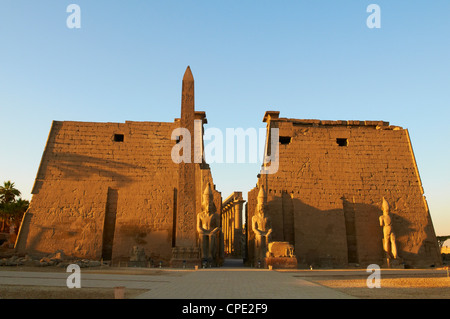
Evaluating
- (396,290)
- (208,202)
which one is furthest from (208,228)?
(396,290)

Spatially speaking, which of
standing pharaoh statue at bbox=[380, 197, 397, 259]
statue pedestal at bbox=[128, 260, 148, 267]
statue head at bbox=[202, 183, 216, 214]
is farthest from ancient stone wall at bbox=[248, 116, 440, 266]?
statue pedestal at bbox=[128, 260, 148, 267]

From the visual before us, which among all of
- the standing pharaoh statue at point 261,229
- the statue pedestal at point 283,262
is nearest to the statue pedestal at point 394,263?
the statue pedestal at point 283,262

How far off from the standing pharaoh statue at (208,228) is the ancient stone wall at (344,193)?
2.19m

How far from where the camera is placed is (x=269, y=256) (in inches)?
493

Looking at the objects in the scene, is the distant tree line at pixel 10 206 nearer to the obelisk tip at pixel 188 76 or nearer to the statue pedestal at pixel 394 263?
the obelisk tip at pixel 188 76

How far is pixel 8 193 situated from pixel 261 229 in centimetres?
1731

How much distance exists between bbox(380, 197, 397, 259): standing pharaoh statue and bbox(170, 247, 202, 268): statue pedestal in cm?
789

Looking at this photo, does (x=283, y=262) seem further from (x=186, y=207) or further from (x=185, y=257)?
(x=186, y=207)

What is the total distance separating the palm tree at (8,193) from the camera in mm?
22500

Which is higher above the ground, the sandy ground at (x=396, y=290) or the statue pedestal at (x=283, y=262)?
the statue pedestal at (x=283, y=262)

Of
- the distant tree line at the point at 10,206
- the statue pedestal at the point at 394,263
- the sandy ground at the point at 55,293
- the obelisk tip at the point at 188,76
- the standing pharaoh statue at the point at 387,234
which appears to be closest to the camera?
the sandy ground at the point at 55,293

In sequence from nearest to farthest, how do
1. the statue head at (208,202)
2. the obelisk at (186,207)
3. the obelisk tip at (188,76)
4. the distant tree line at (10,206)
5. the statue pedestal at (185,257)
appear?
the obelisk at (186,207) < the statue pedestal at (185,257) < the obelisk tip at (188,76) < the statue head at (208,202) < the distant tree line at (10,206)

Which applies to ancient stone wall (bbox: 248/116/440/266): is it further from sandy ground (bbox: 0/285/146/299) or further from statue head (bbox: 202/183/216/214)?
sandy ground (bbox: 0/285/146/299)
